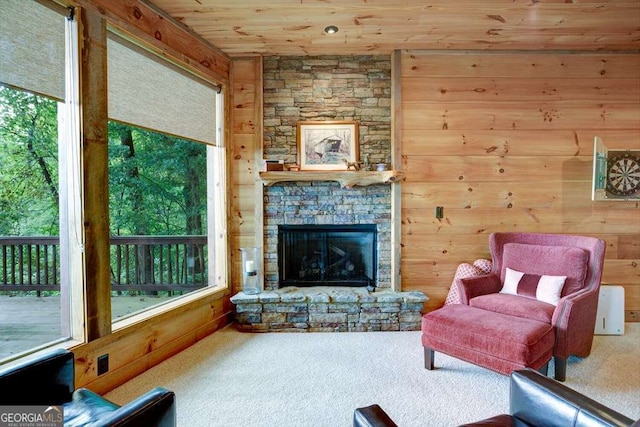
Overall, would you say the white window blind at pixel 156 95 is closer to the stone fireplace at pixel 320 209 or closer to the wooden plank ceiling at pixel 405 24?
the wooden plank ceiling at pixel 405 24

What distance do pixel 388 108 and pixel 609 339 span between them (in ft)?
10.1

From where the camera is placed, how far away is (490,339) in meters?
2.17

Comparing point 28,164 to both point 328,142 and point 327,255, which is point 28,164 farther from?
point 327,255

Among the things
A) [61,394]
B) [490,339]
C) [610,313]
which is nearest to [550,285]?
[490,339]

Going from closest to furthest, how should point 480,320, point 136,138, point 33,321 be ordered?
point 480,320 → point 33,321 → point 136,138

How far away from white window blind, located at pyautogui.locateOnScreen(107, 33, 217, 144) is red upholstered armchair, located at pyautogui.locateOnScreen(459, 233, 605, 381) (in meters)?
2.89

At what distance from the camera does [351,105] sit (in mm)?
3547

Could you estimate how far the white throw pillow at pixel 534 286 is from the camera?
8.54 ft

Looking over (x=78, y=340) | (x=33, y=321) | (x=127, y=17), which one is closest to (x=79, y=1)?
(x=127, y=17)

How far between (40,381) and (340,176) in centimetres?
267

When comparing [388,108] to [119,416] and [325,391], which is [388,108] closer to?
[325,391]

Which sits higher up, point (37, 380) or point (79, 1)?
point (79, 1)

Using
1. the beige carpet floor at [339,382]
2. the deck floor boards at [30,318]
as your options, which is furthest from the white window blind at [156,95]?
the beige carpet floor at [339,382]

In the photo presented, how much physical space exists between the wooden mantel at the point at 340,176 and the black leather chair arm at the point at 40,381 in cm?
226
